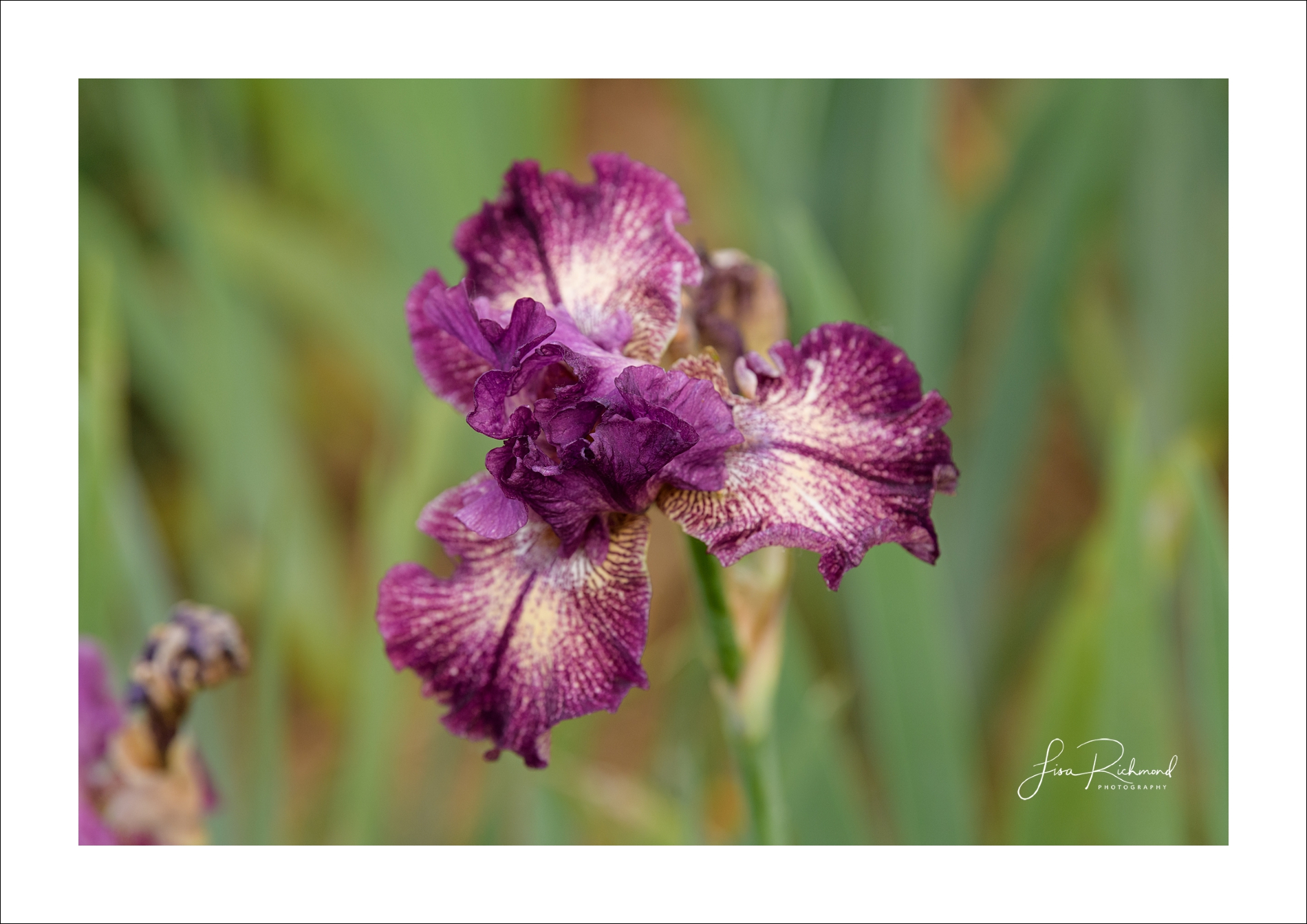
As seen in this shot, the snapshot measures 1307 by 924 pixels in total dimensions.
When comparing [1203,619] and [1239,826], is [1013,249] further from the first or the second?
[1239,826]

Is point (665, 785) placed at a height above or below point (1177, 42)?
below

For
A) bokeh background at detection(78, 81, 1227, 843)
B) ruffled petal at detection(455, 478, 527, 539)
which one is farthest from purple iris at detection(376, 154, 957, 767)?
bokeh background at detection(78, 81, 1227, 843)

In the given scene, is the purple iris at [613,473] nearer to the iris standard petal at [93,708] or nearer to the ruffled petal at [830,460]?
the ruffled petal at [830,460]

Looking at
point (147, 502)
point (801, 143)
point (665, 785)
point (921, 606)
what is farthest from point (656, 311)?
point (147, 502)
